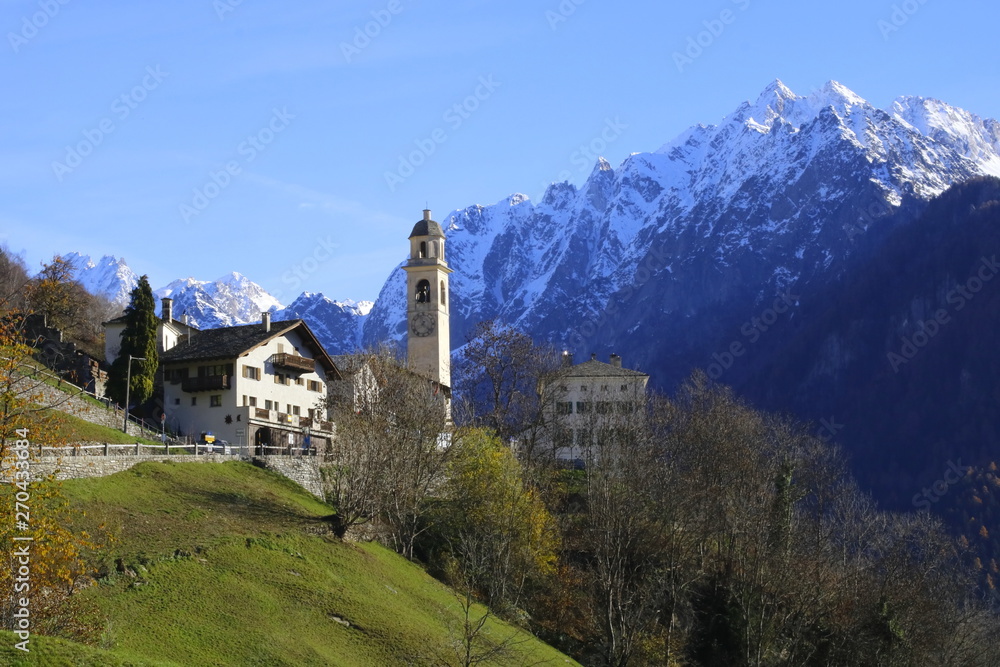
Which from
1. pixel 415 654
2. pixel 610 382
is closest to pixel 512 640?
pixel 415 654

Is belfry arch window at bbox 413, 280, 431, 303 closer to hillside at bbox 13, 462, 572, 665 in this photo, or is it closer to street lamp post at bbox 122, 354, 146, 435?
street lamp post at bbox 122, 354, 146, 435

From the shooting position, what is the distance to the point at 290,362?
9062 cm

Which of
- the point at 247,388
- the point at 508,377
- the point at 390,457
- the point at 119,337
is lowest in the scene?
the point at 390,457

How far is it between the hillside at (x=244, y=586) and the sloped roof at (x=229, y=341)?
66.2 ft

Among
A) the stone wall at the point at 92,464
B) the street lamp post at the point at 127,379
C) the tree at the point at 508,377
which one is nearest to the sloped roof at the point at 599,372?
the tree at the point at 508,377

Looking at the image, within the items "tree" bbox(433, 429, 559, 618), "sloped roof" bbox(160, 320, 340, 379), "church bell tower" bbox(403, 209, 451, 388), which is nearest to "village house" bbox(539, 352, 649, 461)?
"tree" bbox(433, 429, 559, 618)

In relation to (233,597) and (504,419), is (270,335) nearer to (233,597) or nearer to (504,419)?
(504,419)

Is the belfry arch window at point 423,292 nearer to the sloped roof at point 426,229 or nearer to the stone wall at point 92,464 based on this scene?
the sloped roof at point 426,229

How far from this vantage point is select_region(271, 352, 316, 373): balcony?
90.3 metres

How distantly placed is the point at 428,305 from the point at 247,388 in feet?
106

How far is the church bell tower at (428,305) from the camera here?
115062mm

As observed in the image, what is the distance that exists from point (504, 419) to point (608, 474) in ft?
53.6

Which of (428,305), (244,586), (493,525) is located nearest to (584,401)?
(428,305)

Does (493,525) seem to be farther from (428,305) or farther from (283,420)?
(428,305)
